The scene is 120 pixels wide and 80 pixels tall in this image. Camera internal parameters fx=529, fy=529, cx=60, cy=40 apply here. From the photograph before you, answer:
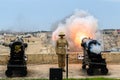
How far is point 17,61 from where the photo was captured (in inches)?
913

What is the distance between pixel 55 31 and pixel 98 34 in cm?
224

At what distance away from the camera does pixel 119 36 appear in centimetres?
8769

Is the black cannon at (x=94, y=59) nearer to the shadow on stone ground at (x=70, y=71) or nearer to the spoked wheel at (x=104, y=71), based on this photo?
the spoked wheel at (x=104, y=71)

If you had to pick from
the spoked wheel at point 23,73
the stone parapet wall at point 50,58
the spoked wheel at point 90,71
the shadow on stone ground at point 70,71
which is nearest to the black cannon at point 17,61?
the spoked wheel at point 23,73

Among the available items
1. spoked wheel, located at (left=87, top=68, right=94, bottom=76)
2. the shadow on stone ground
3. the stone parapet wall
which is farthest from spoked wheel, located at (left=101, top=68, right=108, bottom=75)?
the stone parapet wall

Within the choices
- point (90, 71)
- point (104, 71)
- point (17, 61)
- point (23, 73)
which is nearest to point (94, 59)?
point (90, 71)

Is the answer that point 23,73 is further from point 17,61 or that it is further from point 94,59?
point 94,59

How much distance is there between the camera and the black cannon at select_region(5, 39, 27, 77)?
23.0m

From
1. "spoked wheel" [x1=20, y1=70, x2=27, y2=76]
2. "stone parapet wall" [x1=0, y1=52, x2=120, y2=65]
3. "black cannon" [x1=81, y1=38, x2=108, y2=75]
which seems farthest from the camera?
"stone parapet wall" [x1=0, y1=52, x2=120, y2=65]

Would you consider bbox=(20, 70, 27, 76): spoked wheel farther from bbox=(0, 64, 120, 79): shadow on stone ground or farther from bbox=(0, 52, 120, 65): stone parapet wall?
bbox=(0, 52, 120, 65): stone parapet wall

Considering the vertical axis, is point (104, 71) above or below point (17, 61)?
below

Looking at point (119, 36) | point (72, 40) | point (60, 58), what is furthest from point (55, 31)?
point (119, 36)

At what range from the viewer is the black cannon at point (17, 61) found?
2295cm

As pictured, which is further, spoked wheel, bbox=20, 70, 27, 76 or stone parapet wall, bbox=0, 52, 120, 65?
stone parapet wall, bbox=0, 52, 120, 65
